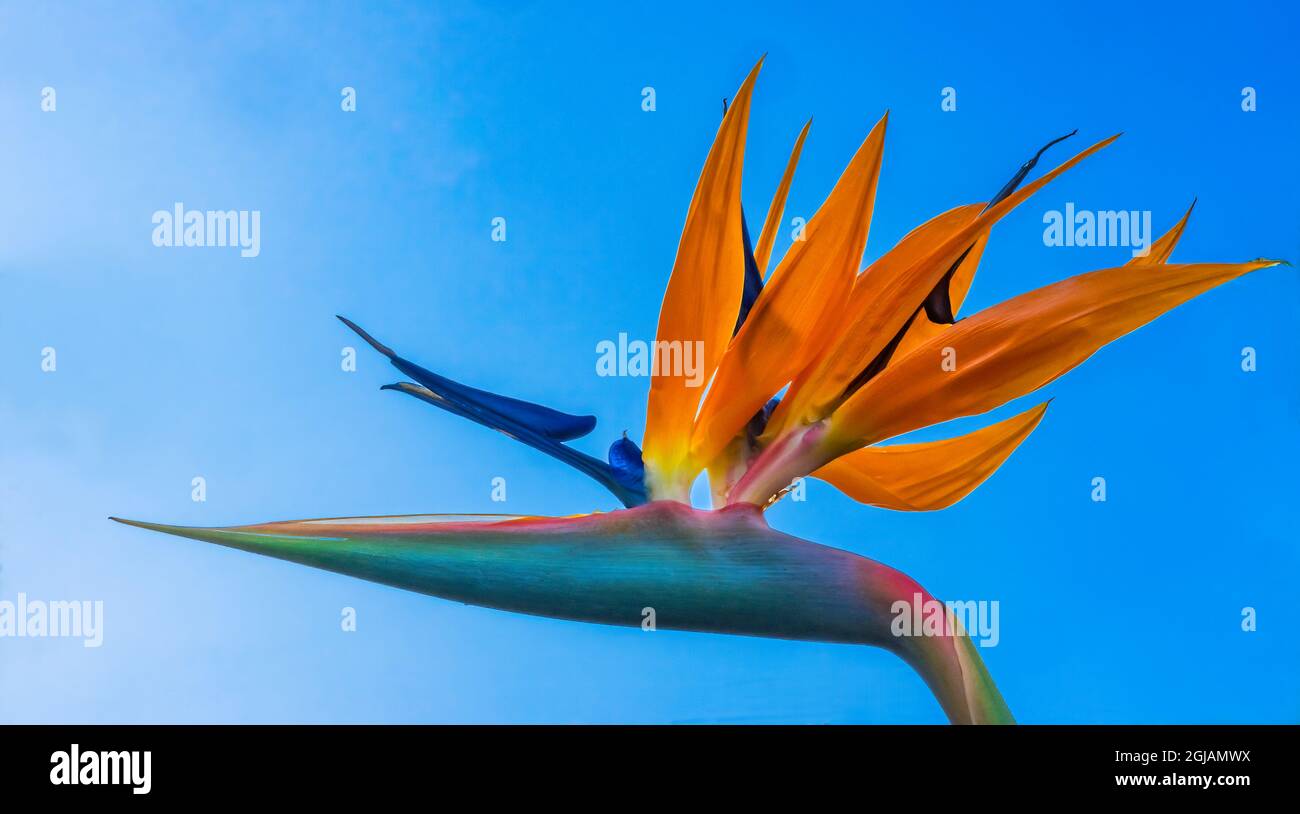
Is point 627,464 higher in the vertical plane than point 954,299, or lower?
lower

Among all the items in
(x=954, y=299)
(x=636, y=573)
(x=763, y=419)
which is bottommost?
(x=636, y=573)

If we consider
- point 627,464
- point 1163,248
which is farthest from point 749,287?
point 1163,248

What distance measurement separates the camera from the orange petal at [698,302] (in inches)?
27.7

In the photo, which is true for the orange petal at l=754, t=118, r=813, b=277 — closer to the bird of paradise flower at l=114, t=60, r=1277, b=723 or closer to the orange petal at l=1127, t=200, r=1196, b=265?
the bird of paradise flower at l=114, t=60, r=1277, b=723

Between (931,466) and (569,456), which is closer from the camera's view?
(569,456)

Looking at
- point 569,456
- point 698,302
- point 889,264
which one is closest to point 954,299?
point 889,264

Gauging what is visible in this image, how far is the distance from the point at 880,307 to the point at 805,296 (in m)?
0.06

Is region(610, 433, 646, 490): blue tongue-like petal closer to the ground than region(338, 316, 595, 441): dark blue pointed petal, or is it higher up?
closer to the ground

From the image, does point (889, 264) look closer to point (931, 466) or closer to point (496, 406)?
point (931, 466)

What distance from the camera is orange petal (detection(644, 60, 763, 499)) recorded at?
2.31 ft

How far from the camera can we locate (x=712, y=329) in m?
0.74

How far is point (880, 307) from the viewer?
0.70 meters

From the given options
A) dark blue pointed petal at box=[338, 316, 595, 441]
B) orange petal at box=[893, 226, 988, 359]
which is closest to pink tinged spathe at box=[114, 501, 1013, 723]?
dark blue pointed petal at box=[338, 316, 595, 441]

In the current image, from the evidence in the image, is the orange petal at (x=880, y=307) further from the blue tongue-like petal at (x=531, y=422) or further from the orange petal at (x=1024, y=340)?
the blue tongue-like petal at (x=531, y=422)
